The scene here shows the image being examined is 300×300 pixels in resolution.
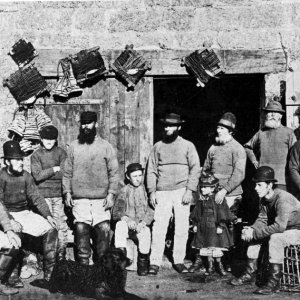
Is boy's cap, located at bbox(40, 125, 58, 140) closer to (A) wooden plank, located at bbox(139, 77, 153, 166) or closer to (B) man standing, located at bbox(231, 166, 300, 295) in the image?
(A) wooden plank, located at bbox(139, 77, 153, 166)

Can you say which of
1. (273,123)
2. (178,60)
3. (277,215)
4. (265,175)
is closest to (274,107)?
(273,123)

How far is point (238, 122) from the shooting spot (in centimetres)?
1140

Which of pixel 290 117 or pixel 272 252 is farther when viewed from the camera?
pixel 290 117

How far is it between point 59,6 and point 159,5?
1353 mm

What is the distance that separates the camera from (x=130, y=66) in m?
8.16

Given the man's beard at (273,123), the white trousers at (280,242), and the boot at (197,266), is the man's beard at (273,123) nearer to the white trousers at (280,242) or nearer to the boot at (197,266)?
the white trousers at (280,242)

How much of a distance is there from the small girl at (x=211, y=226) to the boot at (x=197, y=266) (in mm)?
25

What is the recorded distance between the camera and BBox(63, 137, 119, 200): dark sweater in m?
7.78

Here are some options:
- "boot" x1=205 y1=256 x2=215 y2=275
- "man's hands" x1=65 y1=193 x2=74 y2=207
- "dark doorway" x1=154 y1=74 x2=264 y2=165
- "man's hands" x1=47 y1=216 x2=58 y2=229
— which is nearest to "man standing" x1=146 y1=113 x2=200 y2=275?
"boot" x1=205 y1=256 x2=215 y2=275

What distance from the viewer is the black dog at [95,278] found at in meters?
6.38

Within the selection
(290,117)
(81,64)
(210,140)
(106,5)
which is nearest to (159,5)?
(106,5)

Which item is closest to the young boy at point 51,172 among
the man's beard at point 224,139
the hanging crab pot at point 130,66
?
the hanging crab pot at point 130,66

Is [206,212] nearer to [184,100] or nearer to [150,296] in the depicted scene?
[150,296]

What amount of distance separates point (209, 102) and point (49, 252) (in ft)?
17.9
